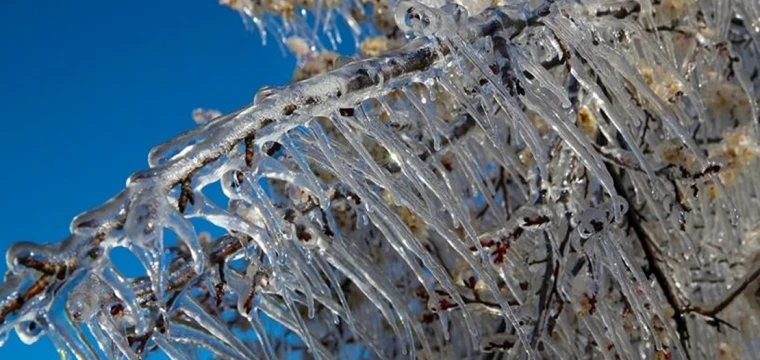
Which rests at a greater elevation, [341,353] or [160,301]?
[341,353]

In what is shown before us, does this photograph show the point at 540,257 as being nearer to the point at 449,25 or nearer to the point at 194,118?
the point at 449,25

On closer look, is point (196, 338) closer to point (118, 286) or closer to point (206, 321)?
point (206, 321)

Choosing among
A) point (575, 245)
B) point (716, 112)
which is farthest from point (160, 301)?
point (716, 112)

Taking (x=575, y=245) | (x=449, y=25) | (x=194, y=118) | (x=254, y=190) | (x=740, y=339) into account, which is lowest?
(x=740, y=339)

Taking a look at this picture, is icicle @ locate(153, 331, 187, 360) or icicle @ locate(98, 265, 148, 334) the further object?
icicle @ locate(153, 331, 187, 360)

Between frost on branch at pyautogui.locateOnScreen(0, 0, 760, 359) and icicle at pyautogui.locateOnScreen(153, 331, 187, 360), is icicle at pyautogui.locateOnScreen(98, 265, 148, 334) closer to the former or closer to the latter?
frost on branch at pyautogui.locateOnScreen(0, 0, 760, 359)

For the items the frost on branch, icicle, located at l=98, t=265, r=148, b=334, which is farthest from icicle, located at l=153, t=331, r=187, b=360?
icicle, located at l=98, t=265, r=148, b=334

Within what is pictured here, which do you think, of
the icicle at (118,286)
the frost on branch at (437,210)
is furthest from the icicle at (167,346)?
the icicle at (118,286)

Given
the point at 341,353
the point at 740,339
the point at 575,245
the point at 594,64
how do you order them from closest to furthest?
the point at 594,64
the point at 575,245
the point at 740,339
the point at 341,353

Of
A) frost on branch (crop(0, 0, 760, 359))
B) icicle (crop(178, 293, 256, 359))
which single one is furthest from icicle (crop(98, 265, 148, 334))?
icicle (crop(178, 293, 256, 359))
